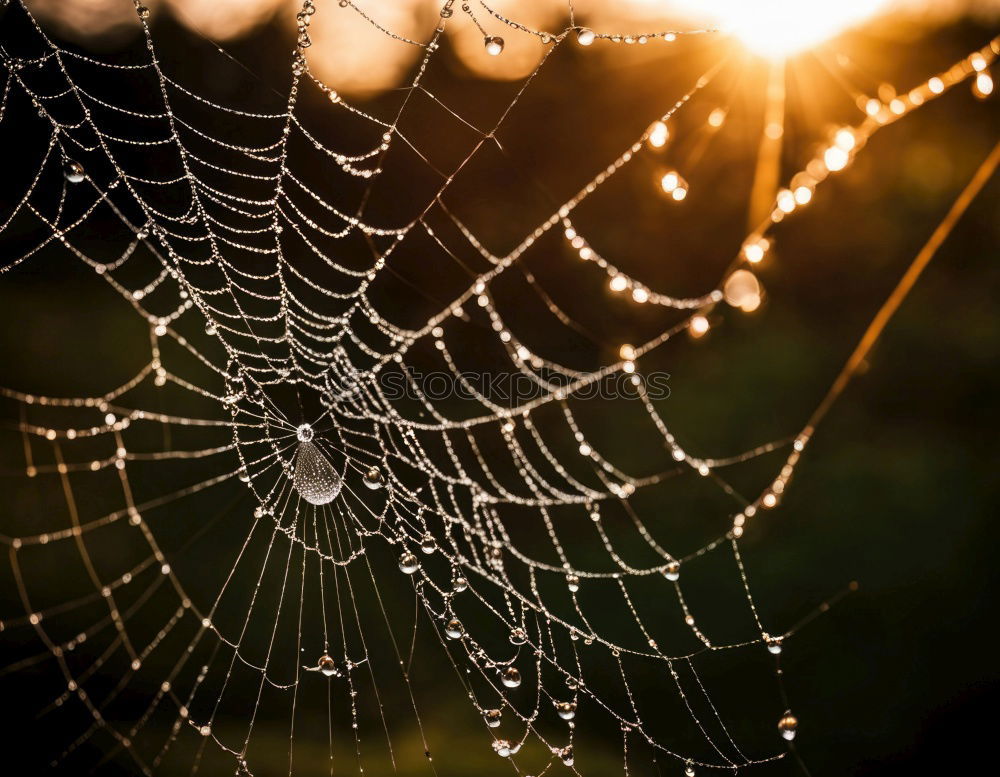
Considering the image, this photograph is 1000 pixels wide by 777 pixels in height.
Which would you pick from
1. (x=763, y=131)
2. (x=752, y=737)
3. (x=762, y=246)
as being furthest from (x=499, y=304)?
(x=762, y=246)

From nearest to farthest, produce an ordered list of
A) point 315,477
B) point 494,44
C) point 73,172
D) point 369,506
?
point 494,44 → point 73,172 → point 315,477 → point 369,506

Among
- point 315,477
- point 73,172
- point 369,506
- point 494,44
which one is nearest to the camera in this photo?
point 494,44

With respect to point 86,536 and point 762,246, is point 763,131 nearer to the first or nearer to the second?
point 762,246

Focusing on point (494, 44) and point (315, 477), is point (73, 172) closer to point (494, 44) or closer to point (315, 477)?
point (315, 477)

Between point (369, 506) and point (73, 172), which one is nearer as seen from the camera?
point (73, 172)

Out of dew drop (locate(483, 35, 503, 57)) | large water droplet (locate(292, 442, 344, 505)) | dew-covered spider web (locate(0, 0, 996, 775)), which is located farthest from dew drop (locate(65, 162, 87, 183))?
dew-covered spider web (locate(0, 0, 996, 775))

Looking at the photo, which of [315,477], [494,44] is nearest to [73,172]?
[315,477]

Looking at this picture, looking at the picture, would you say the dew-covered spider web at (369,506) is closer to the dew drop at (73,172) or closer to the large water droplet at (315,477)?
the large water droplet at (315,477)
